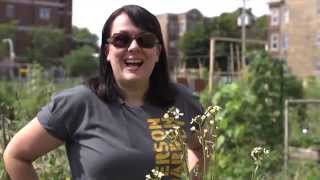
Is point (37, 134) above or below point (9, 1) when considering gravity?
below

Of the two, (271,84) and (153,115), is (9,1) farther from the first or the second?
(153,115)

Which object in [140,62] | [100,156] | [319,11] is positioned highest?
[319,11]

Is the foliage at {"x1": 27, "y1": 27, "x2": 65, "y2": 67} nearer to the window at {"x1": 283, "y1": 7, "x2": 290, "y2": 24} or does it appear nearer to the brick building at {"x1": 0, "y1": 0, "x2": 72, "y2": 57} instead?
the brick building at {"x1": 0, "y1": 0, "x2": 72, "y2": 57}

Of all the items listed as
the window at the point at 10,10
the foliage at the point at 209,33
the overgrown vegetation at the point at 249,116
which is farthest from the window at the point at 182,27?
the overgrown vegetation at the point at 249,116

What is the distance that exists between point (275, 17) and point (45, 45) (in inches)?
858

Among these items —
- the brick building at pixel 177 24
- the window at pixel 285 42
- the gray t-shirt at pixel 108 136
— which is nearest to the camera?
the gray t-shirt at pixel 108 136

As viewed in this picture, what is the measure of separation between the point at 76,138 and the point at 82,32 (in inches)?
3816

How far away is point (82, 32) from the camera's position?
324 feet

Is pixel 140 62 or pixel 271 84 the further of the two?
pixel 271 84

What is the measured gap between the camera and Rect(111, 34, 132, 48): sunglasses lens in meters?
2.55

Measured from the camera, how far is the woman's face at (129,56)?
2549 millimetres

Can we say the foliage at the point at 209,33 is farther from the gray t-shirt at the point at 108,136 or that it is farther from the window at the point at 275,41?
the gray t-shirt at the point at 108,136

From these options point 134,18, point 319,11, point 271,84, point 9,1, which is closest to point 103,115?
point 134,18

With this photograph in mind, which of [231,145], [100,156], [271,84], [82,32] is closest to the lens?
[100,156]
